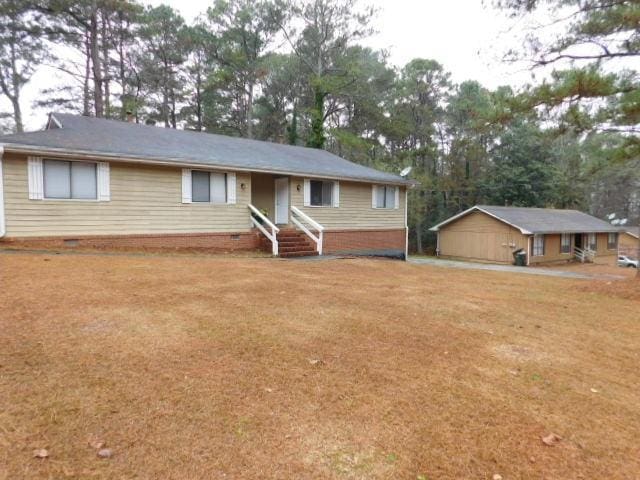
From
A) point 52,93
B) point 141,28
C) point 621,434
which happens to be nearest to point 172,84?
point 141,28

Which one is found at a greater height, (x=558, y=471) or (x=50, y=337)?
(x=50, y=337)

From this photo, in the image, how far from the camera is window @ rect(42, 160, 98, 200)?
9.11m

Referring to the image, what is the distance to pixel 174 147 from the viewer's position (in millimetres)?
11711

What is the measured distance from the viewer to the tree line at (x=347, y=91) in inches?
348

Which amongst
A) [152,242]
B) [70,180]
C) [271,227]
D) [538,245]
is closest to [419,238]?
[538,245]

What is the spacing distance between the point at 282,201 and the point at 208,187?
311cm

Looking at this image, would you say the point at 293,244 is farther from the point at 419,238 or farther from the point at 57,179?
the point at 419,238

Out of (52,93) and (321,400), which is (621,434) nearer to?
(321,400)

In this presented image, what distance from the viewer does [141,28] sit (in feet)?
72.2

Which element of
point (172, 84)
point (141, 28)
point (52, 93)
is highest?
point (141, 28)

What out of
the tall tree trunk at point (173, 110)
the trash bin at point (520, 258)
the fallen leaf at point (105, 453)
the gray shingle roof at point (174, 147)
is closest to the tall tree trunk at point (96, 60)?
the tall tree trunk at point (173, 110)

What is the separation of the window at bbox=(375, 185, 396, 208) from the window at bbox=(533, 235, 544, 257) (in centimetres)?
1222

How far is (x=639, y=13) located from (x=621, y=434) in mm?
9079

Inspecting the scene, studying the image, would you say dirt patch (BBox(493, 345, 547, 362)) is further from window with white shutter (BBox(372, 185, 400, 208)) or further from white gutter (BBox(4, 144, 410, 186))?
window with white shutter (BBox(372, 185, 400, 208))
